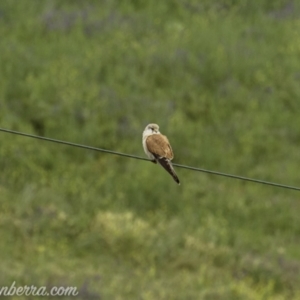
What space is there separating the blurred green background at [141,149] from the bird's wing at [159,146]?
3229 mm

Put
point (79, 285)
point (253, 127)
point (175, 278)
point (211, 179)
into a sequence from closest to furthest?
Result: 1. point (79, 285)
2. point (175, 278)
3. point (211, 179)
4. point (253, 127)

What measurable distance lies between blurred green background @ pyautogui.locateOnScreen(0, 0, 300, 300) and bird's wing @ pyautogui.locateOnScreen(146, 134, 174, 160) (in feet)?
10.6

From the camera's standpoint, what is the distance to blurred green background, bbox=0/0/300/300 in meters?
11.1

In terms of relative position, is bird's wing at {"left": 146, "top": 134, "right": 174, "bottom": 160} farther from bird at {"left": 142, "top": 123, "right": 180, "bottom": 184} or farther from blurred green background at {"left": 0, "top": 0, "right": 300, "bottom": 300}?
blurred green background at {"left": 0, "top": 0, "right": 300, "bottom": 300}

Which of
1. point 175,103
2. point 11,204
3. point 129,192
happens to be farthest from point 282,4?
point 11,204

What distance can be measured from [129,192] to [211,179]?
62.4 inches

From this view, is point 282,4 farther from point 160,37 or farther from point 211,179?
point 211,179

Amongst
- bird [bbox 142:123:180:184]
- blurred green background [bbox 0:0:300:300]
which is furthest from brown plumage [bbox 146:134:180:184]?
blurred green background [bbox 0:0:300:300]

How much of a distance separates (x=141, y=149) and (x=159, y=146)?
7.06 meters

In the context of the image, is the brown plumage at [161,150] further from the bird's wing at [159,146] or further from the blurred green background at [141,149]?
the blurred green background at [141,149]

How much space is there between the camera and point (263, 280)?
11070mm

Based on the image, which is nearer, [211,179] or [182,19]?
[211,179]

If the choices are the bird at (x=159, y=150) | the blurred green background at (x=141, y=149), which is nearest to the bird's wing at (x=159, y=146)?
the bird at (x=159, y=150)

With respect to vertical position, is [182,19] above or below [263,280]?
above
